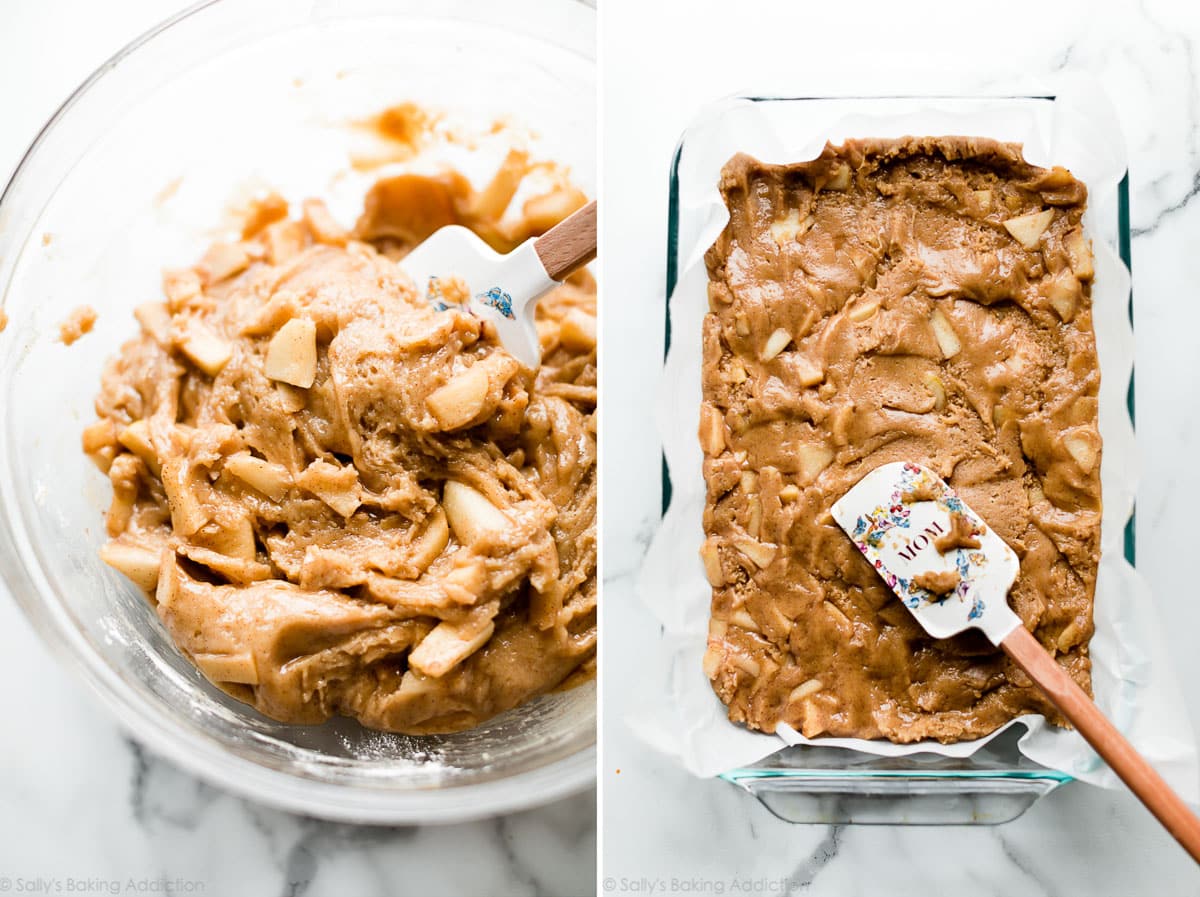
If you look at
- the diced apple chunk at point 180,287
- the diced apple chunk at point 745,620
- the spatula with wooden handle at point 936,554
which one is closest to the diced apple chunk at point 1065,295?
the spatula with wooden handle at point 936,554

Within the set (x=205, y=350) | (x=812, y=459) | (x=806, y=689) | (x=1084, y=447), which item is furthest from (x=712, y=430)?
(x=205, y=350)

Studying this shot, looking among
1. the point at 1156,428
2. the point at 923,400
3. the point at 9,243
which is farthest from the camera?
the point at 9,243

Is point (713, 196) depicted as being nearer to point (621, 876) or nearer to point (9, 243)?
point (621, 876)

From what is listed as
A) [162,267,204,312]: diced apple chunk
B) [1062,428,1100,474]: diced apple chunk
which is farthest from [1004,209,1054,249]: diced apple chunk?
[162,267,204,312]: diced apple chunk

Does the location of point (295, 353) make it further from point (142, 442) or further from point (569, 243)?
point (569, 243)

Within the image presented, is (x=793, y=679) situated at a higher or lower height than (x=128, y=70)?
lower

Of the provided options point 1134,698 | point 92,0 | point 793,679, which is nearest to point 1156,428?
point 1134,698

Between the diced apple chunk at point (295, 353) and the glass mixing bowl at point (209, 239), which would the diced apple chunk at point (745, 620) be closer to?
the glass mixing bowl at point (209, 239)

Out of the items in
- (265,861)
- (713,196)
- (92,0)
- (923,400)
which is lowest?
(265,861)
